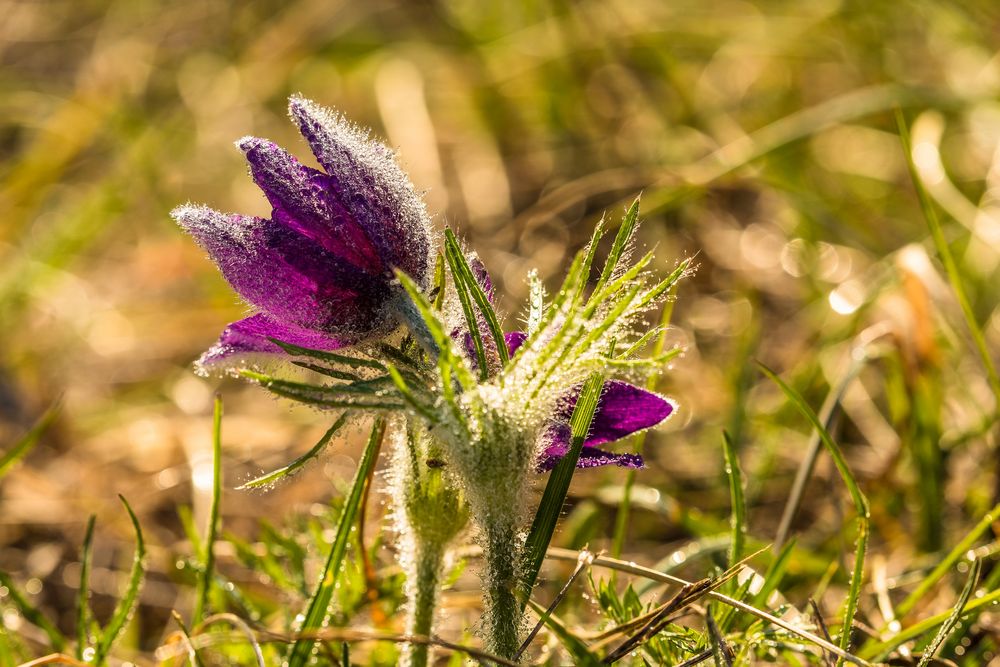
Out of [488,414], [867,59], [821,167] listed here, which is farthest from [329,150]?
[867,59]

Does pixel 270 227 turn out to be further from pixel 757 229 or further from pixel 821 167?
pixel 821 167

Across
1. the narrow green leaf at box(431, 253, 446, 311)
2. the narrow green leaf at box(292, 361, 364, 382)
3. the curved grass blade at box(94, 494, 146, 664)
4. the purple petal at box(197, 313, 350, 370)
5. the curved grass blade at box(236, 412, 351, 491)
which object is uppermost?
the narrow green leaf at box(431, 253, 446, 311)

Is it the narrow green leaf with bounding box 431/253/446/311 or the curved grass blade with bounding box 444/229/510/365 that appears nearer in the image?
the curved grass blade with bounding box 444/229/510/365

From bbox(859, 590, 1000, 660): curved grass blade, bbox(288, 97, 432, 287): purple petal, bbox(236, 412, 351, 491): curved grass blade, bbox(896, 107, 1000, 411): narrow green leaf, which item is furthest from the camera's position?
bbox(896, 107, 1000, 411): narrow green leaf

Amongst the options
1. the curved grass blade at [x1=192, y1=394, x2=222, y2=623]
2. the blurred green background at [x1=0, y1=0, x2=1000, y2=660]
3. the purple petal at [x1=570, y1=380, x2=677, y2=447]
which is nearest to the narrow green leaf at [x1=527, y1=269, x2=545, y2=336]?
the purple petal at [x1=570, y1=380, x2=677, y2=447]

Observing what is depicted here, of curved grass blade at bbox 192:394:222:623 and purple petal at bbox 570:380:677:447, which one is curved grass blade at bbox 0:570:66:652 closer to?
curved grass blade at bbox 192:394:222:623

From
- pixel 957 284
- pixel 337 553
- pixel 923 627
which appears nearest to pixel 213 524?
pixel 337 553

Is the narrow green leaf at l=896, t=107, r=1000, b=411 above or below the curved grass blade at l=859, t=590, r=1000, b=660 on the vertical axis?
above
